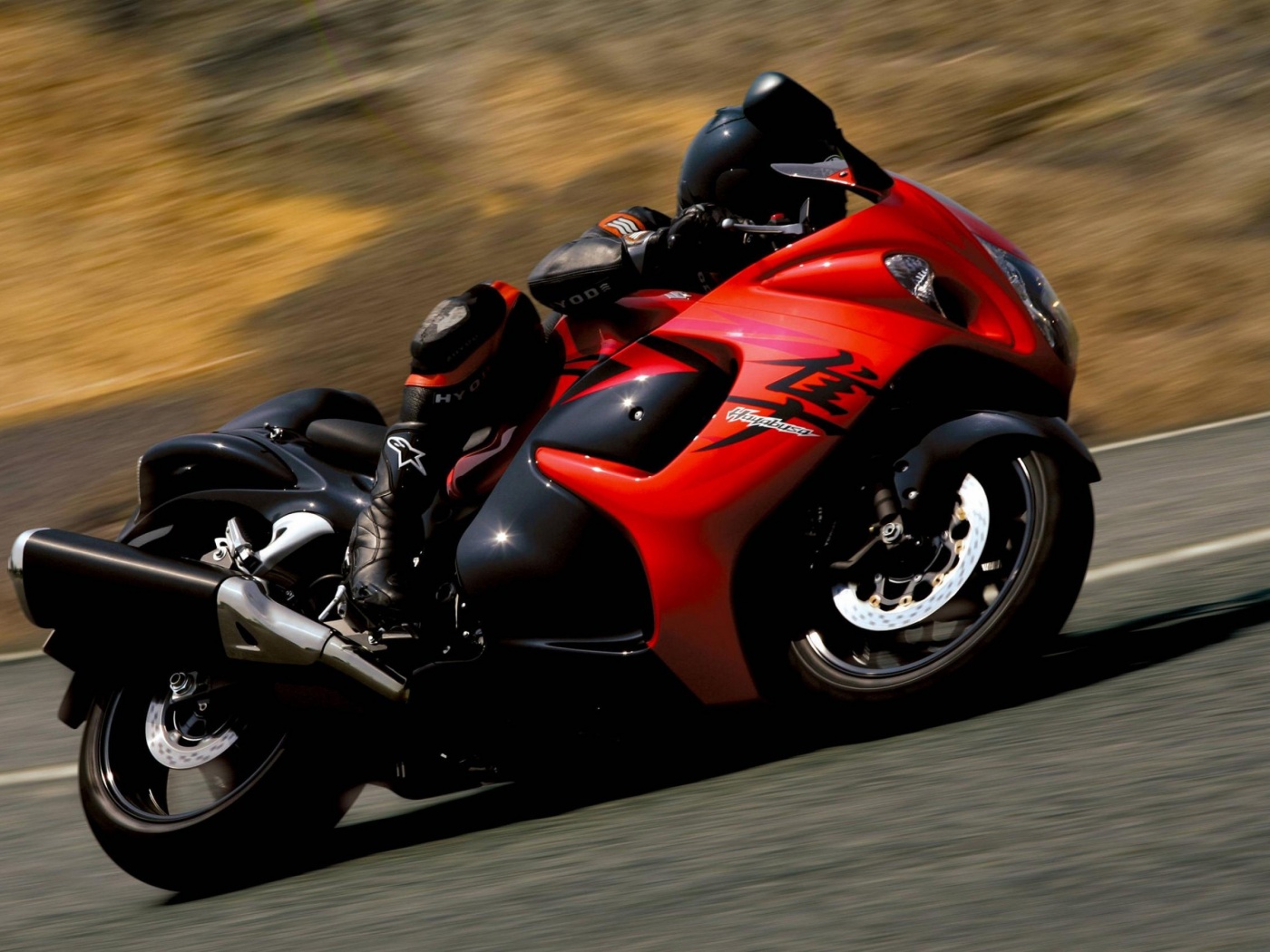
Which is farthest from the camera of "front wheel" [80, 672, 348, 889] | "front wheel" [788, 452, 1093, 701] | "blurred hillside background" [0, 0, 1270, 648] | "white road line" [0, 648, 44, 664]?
"blurred hillside background" [0, 0, 1270, 648]

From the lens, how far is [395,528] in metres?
4.43

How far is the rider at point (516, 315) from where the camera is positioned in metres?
4.33

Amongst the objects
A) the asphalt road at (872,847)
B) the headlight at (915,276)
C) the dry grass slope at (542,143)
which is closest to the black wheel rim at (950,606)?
the asphalt road at (872,847)

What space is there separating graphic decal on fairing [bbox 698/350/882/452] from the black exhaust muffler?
3.80 feet

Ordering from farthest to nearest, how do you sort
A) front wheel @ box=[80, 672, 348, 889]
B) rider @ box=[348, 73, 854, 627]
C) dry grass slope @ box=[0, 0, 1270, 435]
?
dry grass slope @ box=[0, 0, 1270, 435] → front wheel @ box=[80, 672, 348, 889] → rider @ box=[348, 73, 854, 627]

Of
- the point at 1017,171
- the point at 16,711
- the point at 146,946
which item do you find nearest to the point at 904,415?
the point at 146,946

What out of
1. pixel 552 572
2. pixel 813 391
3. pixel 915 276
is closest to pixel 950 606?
pixel 813 391

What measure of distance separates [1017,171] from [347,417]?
9373mm

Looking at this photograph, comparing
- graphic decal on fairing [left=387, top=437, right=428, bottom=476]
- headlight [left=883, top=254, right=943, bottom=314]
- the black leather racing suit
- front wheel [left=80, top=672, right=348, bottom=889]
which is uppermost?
the black leather racing suit

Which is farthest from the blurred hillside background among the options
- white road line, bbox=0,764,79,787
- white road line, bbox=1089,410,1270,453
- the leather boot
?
the leather boot

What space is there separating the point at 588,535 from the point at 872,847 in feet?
3.74

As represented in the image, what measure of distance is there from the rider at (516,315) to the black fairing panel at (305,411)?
0.79m

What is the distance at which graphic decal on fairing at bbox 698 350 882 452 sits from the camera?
4.14m

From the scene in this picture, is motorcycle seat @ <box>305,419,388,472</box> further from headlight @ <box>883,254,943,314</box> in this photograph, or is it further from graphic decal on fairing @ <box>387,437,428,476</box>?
headlight @ <box>883,254,943,314</box>
